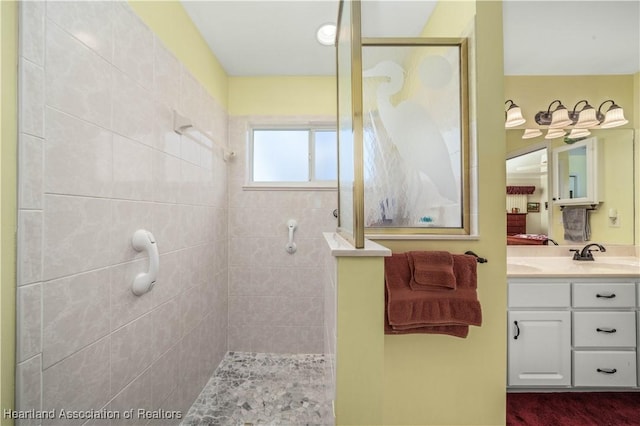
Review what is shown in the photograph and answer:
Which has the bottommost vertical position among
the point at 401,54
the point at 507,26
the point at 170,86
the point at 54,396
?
the point at 54,396

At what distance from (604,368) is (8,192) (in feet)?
Result: 9.20

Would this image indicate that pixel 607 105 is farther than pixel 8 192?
Yes

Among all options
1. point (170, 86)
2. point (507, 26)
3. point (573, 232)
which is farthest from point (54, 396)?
point (573, 232)

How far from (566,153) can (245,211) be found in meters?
2.53

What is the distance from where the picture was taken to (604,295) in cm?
151

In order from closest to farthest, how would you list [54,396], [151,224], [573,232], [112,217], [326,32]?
[54,396] < [112,217] < [151,224] < [326,32] < [573,232]

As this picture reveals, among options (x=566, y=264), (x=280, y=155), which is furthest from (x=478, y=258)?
(x=280, y=155)

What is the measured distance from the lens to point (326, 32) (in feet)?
5.46

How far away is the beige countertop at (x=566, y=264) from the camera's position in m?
1.49

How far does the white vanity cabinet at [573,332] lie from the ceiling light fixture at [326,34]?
6.21 ft

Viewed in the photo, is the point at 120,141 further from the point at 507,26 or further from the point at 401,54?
the point at 507,26

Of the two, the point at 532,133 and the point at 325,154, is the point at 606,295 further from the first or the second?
the point at 325,154

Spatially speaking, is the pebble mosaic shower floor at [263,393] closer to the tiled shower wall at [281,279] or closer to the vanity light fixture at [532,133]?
the tiled shower wall at [281,279]

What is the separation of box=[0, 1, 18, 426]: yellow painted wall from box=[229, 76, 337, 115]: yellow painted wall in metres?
1.59
